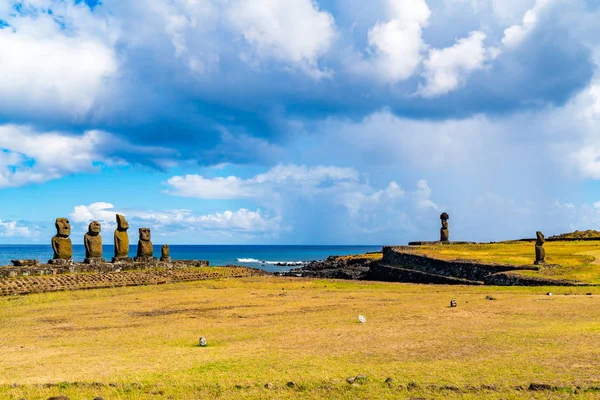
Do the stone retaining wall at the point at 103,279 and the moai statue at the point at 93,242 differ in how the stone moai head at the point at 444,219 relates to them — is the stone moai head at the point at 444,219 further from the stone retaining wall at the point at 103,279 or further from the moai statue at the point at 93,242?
the moai statue at the point at 93,242

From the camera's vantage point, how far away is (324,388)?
9.81 metres

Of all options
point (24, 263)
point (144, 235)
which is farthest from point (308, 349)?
point (144, 235)

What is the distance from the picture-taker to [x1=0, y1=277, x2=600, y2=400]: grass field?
9844mm

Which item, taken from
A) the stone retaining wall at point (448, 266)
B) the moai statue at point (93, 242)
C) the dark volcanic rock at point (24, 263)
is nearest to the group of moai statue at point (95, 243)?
the moai statue at point (93, 242)

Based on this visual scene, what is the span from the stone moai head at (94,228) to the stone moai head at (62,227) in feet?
6.63

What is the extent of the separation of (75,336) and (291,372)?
9.27m

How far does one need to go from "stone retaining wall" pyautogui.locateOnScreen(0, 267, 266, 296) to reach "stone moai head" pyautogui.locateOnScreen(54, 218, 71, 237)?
5.29 metres

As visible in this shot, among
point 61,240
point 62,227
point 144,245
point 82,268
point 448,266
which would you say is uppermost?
point 62,227

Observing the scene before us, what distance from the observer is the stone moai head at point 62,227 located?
40.0m

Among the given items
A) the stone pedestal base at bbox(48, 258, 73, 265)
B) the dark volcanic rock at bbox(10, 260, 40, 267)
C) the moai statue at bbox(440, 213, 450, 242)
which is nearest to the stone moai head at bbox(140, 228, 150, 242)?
the stone pedestal base at bbox(48, 258, 73, 265)

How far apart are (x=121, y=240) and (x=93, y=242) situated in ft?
8.68

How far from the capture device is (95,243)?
4244 cm

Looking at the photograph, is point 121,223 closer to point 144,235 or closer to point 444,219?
point 144,235

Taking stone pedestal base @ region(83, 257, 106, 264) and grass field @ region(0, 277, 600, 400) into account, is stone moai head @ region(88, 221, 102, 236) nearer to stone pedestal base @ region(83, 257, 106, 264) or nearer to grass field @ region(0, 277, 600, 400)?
stone pedestal base @ region(83, 257, 106, 264)
